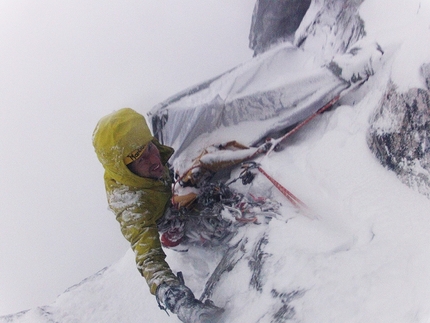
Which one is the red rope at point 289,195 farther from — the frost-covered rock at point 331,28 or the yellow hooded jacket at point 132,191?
the frost-covered rock at point 331,28

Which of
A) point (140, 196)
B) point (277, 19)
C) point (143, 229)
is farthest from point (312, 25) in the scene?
point (143, 229)

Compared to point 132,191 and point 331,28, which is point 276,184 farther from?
point 331,28

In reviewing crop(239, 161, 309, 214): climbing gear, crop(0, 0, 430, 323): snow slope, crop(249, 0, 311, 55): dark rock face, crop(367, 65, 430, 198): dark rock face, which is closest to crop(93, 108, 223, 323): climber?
crop(0, 0, 430, 323): snow slope

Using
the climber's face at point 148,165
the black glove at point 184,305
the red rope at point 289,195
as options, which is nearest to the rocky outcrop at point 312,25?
the red rope at point 289,195

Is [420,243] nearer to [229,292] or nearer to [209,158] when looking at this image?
[229,292]

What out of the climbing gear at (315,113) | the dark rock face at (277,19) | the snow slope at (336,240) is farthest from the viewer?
the dark rock face at (277,19)

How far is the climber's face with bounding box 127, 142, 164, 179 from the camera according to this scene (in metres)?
1.71

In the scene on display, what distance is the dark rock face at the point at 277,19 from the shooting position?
11.6 feet

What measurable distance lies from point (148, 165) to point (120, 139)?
0.70ft

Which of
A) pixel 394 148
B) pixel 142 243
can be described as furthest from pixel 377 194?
pixel 142 243

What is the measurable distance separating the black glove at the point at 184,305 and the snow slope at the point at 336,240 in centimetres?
12

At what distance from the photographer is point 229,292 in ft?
5.55

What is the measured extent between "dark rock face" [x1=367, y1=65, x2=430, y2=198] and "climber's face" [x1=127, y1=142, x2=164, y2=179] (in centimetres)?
98

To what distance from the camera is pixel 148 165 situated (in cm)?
175
